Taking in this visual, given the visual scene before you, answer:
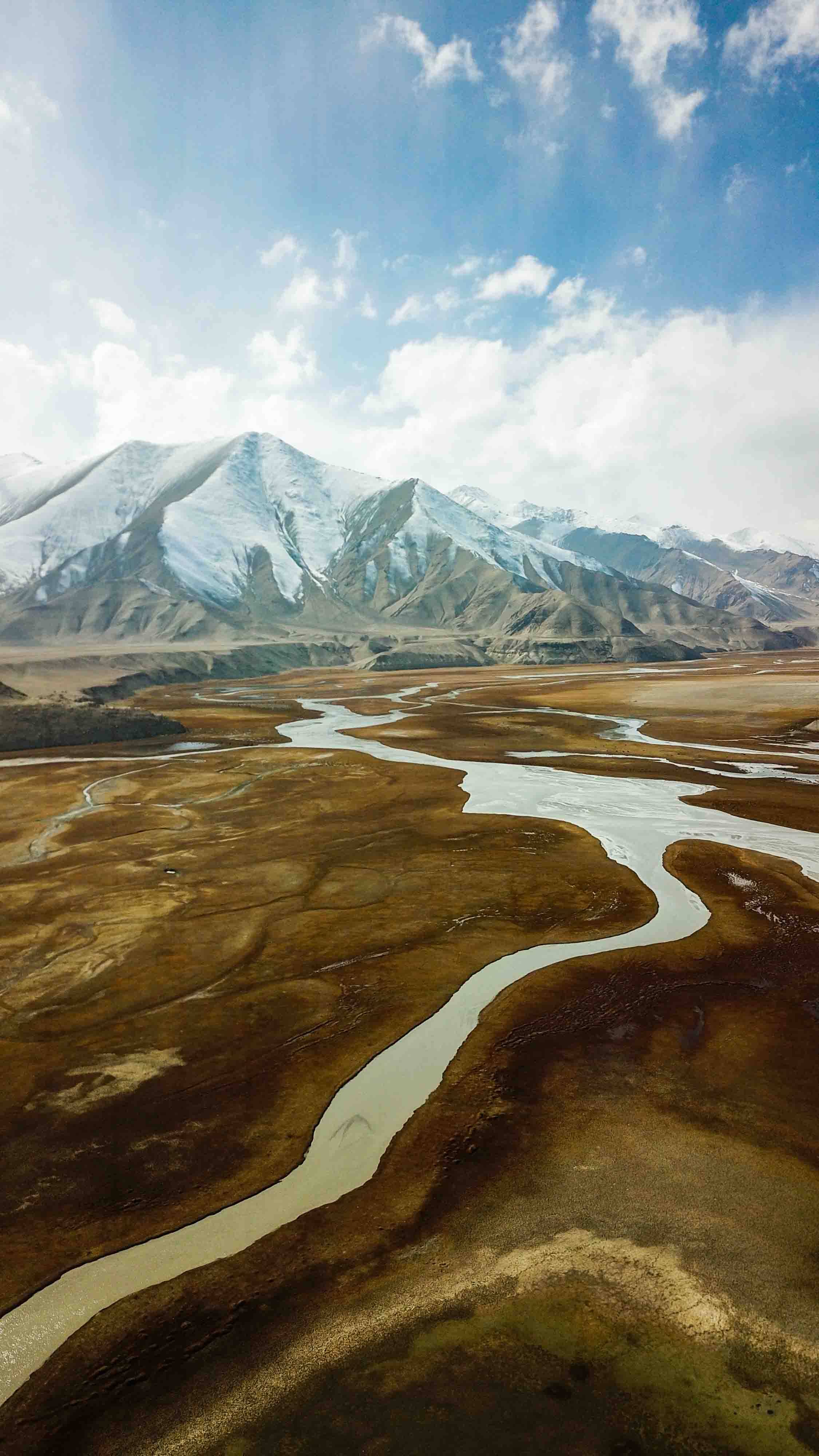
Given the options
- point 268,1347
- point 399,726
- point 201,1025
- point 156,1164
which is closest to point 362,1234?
point 268,1347

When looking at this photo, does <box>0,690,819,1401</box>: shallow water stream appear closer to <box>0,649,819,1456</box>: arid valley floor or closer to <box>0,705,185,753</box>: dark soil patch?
<box>0,649,819,1456</box>: arid valley floor

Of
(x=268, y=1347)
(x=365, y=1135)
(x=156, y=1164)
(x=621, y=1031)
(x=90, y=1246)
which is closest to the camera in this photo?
(x=268, y=1347)

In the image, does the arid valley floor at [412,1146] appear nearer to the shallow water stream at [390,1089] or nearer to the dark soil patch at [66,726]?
the shallow water stream at [390,1089]

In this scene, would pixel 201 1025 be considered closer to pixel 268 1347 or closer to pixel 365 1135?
pixel 365 1135

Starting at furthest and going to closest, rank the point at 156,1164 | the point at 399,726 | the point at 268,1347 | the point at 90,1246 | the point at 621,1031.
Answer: the point at 399,726, the point at 621,1031, the point at 156,1164, the point at 90,1246, the point at 268,1347

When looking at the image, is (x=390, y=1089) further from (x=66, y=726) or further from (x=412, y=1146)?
(x=66, y=726)

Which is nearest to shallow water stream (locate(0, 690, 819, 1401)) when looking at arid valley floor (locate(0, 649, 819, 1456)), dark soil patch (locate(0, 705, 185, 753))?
arid valley floor (locate(0, 649, 819, 1456))

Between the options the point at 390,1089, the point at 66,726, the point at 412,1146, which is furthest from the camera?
the point at 66,726

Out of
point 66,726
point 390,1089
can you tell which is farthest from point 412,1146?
point 66,726

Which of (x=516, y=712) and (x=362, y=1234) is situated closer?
(x=362, y=1234)
